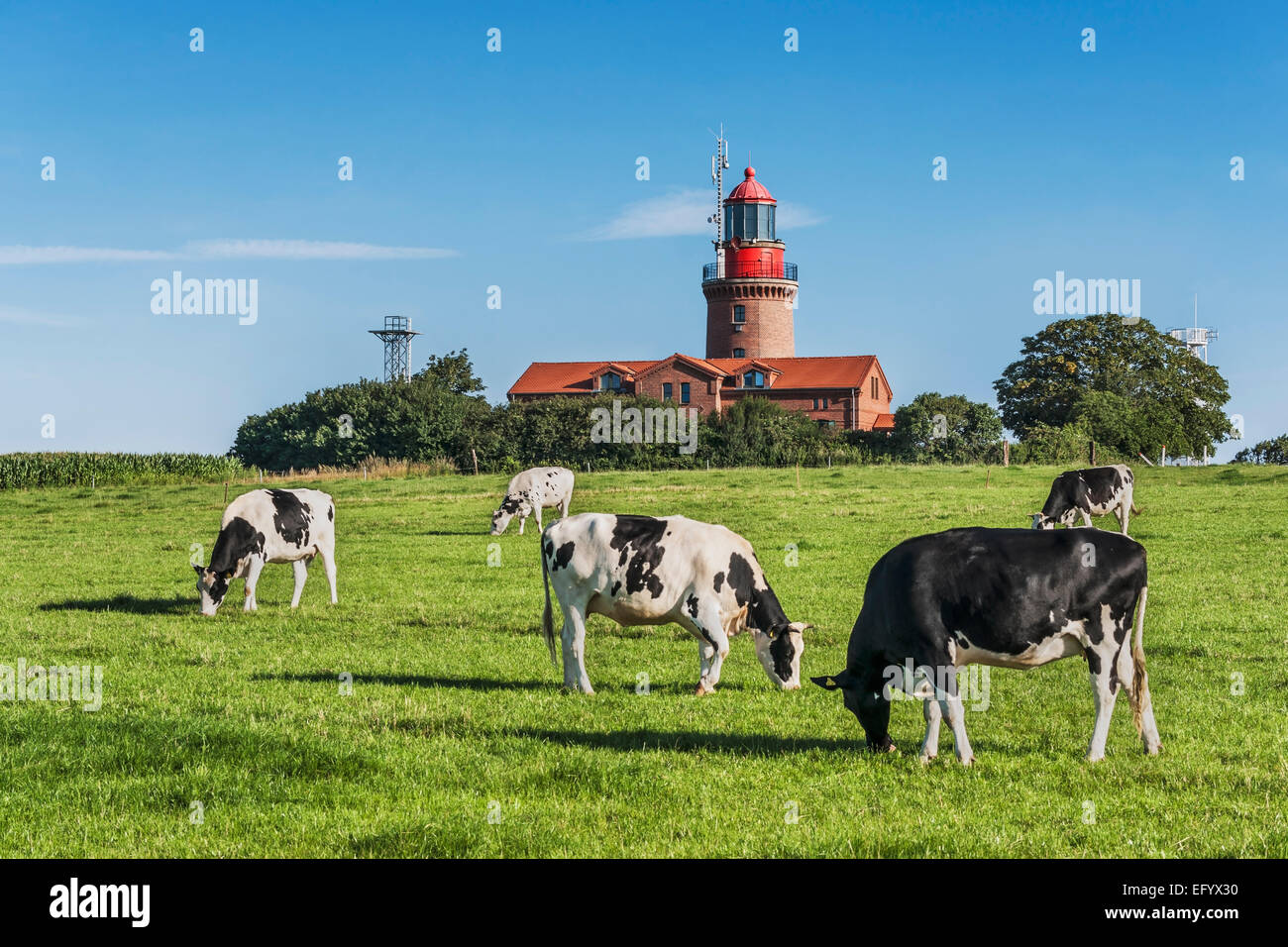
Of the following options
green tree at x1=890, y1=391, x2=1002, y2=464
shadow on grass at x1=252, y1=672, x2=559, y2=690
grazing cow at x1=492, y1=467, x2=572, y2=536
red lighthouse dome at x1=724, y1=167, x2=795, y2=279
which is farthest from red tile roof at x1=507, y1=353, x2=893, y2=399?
shadow on grass at x1=252, y1=672, x2=559, y2=690

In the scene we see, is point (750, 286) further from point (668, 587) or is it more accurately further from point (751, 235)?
point (668, 587)

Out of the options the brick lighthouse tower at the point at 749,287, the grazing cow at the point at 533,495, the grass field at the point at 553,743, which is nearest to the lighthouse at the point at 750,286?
the brick lighthouse tower at the point at 749,287

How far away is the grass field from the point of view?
7578 mm

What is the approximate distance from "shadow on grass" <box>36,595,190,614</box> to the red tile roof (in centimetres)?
6915

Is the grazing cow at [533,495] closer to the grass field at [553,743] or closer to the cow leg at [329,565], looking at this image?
the grass field at [553,743]

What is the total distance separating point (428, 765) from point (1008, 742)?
4.67 metres

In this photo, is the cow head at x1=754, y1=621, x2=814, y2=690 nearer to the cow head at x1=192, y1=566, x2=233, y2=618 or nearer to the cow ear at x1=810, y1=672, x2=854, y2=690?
the cow ear at x1=810, y1=672, x2=854, y2=690

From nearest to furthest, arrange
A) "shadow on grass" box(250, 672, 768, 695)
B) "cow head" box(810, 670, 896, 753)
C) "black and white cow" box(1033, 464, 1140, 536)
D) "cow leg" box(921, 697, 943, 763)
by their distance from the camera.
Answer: "cow leg" box(921, 697, 943, 763) < "cow head" box(810, 670, 896, 753) < "shadow on grass" box(250, 672, 768, 695) < "black and white cow" box(1033, 464, 1140, 536)

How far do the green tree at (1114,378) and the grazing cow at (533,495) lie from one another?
52620mm

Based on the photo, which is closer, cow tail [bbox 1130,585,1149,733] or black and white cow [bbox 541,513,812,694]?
cow tail [bbox 1130,585,1149,733]

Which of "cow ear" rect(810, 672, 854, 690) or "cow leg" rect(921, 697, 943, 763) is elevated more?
"cow ear" rect(810, 672, 854, 690)

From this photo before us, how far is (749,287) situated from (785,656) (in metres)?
84.1

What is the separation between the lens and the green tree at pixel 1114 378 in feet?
262
